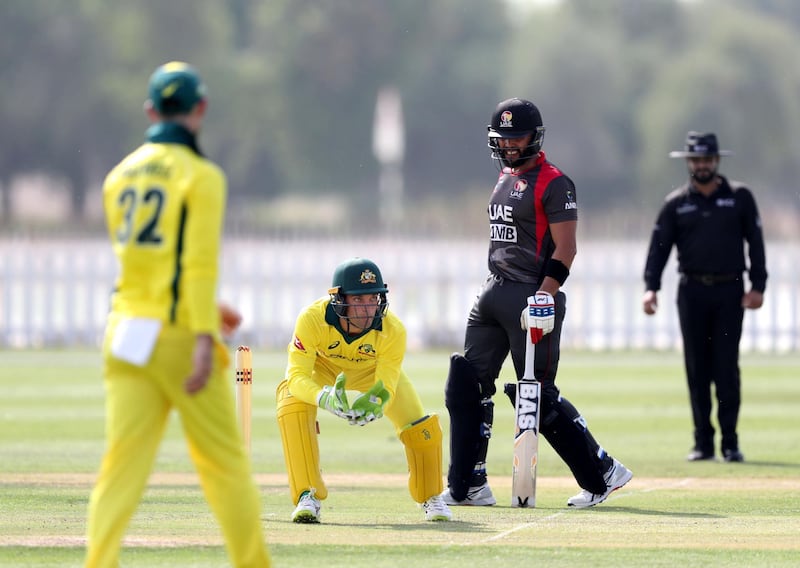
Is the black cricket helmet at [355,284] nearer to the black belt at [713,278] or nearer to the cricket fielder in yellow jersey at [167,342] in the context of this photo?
the cricket fielder in yellow jersey at [167,342]

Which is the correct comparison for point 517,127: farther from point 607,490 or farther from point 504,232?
point 607,490

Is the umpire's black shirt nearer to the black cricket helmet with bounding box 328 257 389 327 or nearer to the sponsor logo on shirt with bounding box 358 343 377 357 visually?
the sponsor logo on shirt with bounding box 358 343 377 357

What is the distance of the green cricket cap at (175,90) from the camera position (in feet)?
21.4

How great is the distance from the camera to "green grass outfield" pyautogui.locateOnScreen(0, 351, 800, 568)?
7.85 meters

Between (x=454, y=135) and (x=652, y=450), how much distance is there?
225ft

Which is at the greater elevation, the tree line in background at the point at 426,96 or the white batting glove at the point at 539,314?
the tree line in background at the point at 426,96

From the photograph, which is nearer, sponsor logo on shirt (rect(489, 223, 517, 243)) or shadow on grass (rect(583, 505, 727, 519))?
shadow on grass (rect(583, 505, 727, 519))

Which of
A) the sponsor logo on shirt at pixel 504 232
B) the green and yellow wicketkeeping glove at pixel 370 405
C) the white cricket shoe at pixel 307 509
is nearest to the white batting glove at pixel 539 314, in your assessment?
the sponsor logo on shirt at pixel 504 232

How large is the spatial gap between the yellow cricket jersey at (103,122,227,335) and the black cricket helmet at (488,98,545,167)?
12.1 feet

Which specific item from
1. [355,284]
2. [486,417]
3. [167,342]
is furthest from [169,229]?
[486,417]

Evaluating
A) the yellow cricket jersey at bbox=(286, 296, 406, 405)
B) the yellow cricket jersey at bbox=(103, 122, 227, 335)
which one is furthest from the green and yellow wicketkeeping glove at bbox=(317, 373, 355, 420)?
the yellow cricket jersey at bbox=(103, 122, 227, 335)

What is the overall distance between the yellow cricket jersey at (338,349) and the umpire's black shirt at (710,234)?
3951mm

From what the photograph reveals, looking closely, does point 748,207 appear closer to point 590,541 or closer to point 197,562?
point 590,541

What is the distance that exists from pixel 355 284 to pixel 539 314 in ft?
3.45
